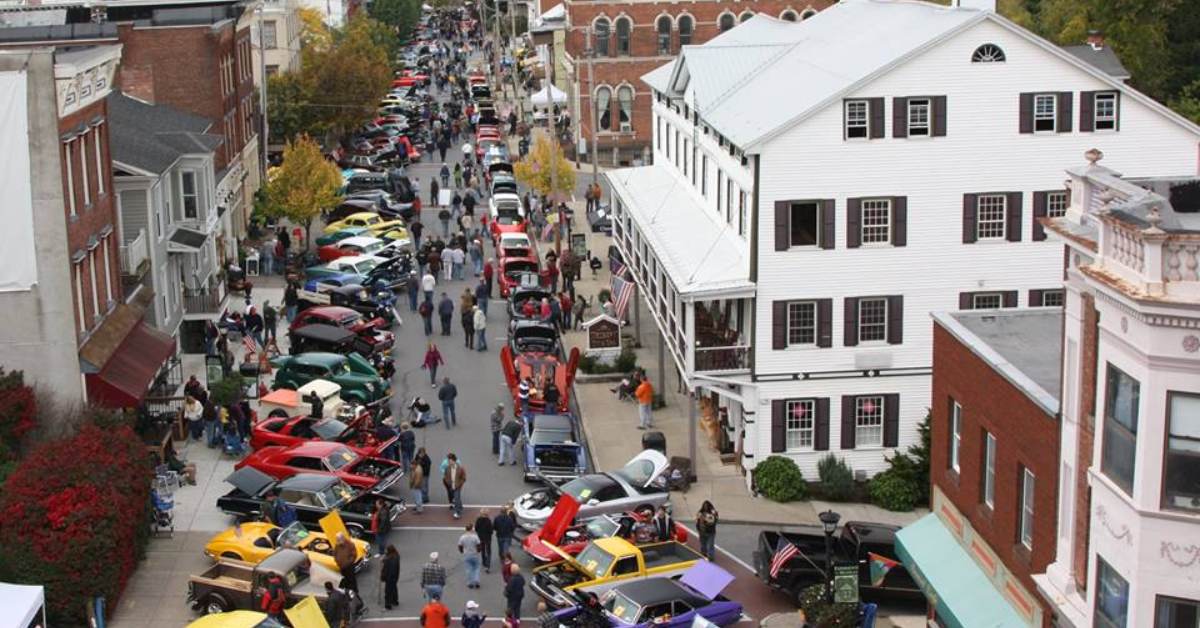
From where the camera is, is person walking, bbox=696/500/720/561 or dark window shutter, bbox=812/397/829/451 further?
dark window shutter, bbox=812/397/829/451

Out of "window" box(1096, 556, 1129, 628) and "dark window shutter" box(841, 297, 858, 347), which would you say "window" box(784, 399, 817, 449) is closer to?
"dark window shutter" box(841, 297, 858, 347)

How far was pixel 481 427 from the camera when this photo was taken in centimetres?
4775

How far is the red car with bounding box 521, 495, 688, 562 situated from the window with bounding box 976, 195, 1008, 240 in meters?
11.5

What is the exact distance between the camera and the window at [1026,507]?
2627cm

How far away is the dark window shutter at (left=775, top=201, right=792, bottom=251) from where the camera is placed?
41.4 meters

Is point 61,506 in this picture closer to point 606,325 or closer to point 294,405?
point 294,405

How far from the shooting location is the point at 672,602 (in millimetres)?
32438

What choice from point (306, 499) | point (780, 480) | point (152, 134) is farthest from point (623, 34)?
point (306, 499)

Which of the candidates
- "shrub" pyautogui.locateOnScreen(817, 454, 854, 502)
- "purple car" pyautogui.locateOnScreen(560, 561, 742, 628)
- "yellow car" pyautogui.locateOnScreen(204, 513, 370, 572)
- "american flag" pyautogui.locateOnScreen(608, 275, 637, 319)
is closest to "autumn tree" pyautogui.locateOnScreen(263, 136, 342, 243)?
"american flag" pyautogui.locateOnScreen(608, 275, 637, 319)

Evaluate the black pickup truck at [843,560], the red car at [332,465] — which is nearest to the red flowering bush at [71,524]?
the red car at [332,465]

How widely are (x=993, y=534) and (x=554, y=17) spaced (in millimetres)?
93606

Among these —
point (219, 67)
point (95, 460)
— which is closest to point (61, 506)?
point (95, 460)

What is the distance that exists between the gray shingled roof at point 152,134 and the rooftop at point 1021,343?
28722mm

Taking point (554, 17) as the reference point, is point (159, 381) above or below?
below
